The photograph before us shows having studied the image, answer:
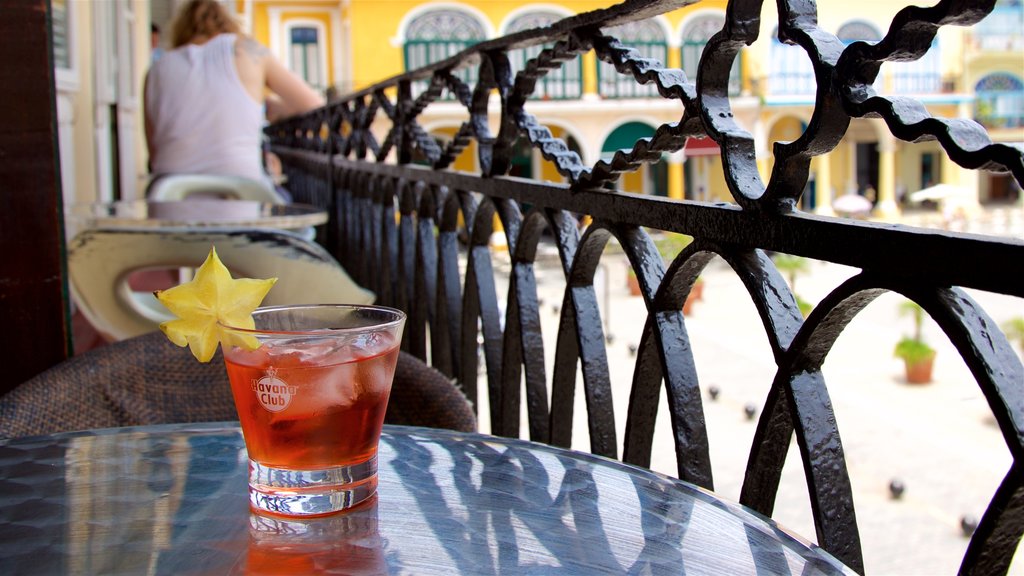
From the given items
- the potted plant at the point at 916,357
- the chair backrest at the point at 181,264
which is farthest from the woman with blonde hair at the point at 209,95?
the potted plant at the point at 916,357

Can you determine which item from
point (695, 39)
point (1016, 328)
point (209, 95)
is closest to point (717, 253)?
point (209, 95)

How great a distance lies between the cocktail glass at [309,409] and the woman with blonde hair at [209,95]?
7.71 ft

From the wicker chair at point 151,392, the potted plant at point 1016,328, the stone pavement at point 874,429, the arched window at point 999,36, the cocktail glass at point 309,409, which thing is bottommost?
the stone pavement at point 874,429

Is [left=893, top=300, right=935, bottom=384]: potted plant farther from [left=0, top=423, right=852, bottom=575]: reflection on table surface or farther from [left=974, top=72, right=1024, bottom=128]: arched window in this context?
[left=974, top=72, right=1024, bottom=128]: arched window

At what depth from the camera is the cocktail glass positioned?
1.74 ft

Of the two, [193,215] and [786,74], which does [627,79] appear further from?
[193,215]

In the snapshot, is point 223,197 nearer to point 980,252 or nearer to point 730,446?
point 980,252

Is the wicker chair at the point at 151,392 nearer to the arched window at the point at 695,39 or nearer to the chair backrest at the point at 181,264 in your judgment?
the chair backrest at the point at 181,264

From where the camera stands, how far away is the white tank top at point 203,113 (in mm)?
2779

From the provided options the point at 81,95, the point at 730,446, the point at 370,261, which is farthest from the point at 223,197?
the point at 730,446

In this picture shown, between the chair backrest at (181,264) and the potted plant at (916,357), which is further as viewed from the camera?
the potted plant at (916,357)

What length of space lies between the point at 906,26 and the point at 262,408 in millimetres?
386

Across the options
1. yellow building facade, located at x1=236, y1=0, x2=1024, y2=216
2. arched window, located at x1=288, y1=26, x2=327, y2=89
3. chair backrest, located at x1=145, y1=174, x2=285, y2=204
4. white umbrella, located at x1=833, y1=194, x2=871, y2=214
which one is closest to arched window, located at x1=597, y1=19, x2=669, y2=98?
yellow building facade, located at x1=236, y1=0, x2=1024, y2=216

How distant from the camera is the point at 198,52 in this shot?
279 centimetres
